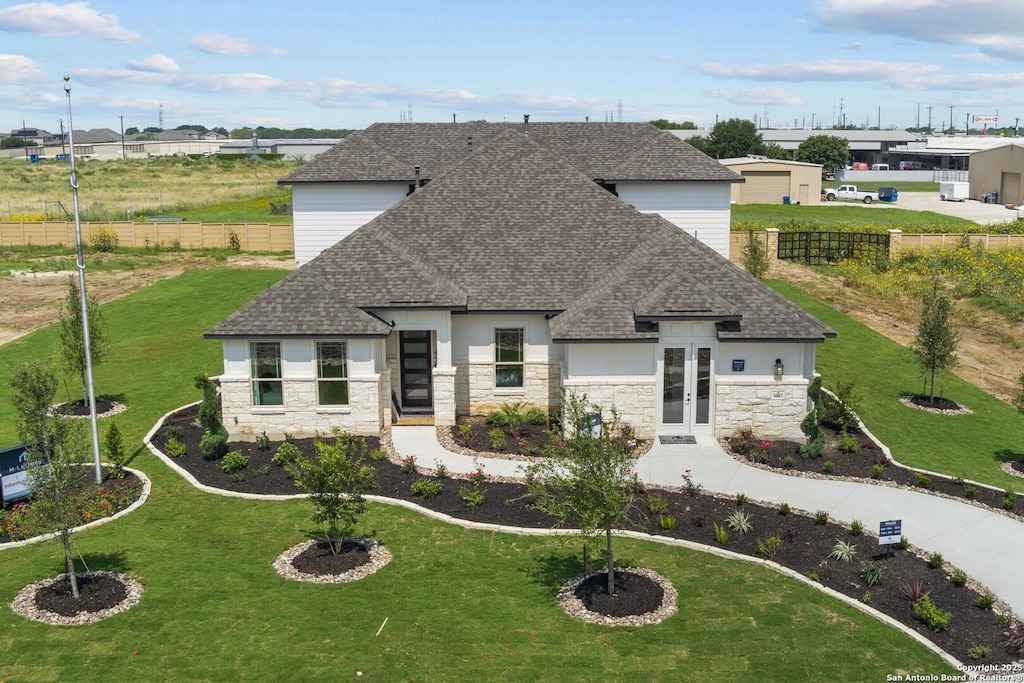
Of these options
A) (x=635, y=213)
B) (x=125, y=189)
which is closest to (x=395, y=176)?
(x=635, y=213)

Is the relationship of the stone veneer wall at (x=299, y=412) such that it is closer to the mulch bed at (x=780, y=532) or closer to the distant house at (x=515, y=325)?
the distant house at (x=515, y=325)

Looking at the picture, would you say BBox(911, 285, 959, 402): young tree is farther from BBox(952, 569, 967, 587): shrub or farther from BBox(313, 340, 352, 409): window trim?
BBox(313, 340, 352, 409): window trim

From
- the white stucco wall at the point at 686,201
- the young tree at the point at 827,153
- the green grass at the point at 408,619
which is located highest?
the young tree at the point at 827,153

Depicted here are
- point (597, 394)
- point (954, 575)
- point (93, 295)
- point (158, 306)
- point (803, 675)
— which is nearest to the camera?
point (803, 675)

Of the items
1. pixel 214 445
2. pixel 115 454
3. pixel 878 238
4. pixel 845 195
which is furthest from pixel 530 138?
pixel 845 195

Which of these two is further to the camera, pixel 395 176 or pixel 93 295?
pixel 93 295

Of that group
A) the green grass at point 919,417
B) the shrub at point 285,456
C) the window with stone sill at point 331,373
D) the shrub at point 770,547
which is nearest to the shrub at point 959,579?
the shrub at point 770,547

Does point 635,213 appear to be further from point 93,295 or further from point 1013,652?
point 93,295

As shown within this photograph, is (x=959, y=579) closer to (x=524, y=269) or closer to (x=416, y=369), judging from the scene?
(x=524, y=269)
